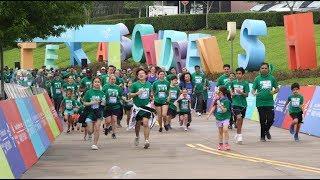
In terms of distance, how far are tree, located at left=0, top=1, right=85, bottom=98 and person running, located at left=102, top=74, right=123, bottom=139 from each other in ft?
5.94

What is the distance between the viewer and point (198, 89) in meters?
30.7

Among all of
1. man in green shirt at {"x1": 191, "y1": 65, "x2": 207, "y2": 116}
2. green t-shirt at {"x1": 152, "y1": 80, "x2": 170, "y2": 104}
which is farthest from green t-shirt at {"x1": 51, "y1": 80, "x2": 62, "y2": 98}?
green t-shirt at {"x1": 152, "y1": 80, "x2": 170, "y2": 104}

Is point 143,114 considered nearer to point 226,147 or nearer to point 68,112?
point 226,147

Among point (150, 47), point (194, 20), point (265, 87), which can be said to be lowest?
point (265, 87)

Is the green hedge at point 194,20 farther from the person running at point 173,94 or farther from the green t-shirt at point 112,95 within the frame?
the green t-shirt at point 112,95

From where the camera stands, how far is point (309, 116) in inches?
902

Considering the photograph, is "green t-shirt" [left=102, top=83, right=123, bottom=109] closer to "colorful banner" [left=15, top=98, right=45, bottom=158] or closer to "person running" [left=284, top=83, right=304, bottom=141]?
"colorful banner" [left=15, top=98, right=45, bottom=158]

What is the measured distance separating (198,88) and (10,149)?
17.2 m

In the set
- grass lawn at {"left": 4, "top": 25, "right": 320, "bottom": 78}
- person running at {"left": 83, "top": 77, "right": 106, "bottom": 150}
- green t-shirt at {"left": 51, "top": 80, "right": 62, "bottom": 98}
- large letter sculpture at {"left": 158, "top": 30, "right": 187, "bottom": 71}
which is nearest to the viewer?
person running at {"left": 83, "top": 77, "right": 106, "bottom": 150}

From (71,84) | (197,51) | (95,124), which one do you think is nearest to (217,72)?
(197,51)

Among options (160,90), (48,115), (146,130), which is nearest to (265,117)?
(146,130)

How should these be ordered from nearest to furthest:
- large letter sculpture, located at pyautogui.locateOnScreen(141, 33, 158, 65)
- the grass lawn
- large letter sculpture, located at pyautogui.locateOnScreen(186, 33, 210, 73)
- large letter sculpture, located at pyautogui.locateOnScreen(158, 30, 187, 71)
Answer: large letter sculpture, located at pyautogui.locateOnScreen(186, 33, 210, 73)
large letter sculpture, located at pyautogui.locateOnScreen(158, 30, 187, 71)
large letter sculpture, located at pyautogui.locateOnScreen(141, 33, 158, 65)
the grass lawn

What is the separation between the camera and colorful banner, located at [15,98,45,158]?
54.4 feet

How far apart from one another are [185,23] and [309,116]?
50.3m
